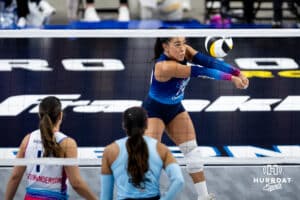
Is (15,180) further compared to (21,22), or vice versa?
(21,22)

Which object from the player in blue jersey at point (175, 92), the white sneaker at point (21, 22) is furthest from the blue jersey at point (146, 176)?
the white sneaker at point (21, 22)

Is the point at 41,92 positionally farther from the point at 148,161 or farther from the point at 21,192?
the point at 148,161

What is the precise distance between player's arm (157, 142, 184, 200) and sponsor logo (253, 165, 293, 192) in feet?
10.2

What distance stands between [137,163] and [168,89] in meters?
2.47

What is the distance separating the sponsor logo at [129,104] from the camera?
13.1 metres

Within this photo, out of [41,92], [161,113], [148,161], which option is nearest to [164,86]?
[161,113]

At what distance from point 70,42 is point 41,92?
96.2 inches

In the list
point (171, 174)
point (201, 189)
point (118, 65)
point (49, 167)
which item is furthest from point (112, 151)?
point (118, 65)

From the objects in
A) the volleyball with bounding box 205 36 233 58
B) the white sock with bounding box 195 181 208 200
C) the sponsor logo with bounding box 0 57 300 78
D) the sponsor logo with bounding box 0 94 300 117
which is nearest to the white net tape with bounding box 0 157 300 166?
the white sock with bounding box 195 181 208 200

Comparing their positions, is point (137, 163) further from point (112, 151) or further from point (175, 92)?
point (175, 92)

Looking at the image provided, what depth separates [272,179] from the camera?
36.7ft

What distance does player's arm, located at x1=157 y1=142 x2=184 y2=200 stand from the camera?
8.03m

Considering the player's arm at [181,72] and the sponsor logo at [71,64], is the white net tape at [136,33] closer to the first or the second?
the player's arm at [181,72]

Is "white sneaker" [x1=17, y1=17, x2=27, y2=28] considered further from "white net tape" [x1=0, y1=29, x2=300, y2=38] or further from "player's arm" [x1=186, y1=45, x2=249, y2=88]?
"white net tape" [x1=0, y1=29, x2=300, y2=38]
